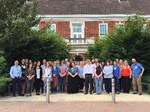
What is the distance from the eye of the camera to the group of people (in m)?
24.6

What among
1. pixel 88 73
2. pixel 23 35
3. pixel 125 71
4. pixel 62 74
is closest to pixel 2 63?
pixel 23 35

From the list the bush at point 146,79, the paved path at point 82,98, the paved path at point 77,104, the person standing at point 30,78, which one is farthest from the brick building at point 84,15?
the paved path at point 77,104

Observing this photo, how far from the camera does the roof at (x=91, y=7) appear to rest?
2173 inches

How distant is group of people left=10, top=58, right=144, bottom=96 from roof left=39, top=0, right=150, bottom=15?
29.1 metres

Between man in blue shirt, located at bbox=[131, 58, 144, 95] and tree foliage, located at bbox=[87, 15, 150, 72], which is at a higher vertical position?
tree foliage, located at bbox=[87, 15, 150, 72]

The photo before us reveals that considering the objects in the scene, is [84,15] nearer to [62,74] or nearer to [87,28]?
[87,28]

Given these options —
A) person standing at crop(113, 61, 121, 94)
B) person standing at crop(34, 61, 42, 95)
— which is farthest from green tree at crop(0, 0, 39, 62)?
person standing at crop(113, 61, 121, 94)

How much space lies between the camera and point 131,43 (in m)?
30.4

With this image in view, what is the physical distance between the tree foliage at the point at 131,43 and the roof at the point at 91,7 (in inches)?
951

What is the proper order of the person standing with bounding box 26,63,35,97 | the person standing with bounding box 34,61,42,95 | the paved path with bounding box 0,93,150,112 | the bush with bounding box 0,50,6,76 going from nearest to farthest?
the paved path with bounding box 0,93,150,112 → the person standing with bounding box 26,63,35,97 → the person standing with bounding box 34,61,42,95 → the bush with bounding box 0,50,6,76

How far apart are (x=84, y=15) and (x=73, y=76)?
2979cm

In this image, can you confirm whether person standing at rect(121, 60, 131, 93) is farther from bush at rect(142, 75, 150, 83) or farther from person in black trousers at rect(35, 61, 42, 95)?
person in black trousers at rect(35, 61, 42, 95)

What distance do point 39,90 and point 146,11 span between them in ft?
111

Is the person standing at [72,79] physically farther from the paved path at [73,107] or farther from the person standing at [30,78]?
the paved path at [73,107]
